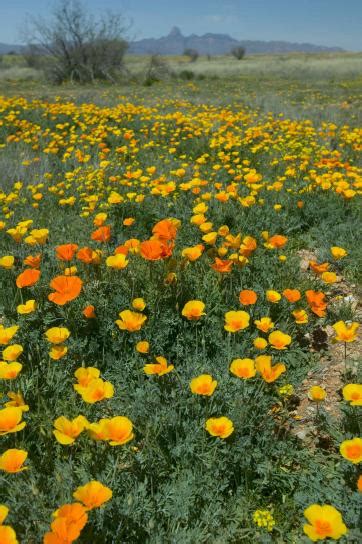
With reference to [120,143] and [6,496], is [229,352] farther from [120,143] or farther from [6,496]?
[120,143]

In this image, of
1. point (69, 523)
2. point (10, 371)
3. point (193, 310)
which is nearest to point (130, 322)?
point (193, 310)

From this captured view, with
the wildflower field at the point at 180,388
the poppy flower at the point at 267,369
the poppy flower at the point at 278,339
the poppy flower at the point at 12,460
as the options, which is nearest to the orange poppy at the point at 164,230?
the wildflower field at the point at 180,388

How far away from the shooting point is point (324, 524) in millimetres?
1439

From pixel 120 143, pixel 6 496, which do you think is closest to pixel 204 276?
pixel 6 496

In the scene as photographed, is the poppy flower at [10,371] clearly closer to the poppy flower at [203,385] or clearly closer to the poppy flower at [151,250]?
the poppy flower at [203,385]

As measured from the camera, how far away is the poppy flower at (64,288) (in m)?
2.26

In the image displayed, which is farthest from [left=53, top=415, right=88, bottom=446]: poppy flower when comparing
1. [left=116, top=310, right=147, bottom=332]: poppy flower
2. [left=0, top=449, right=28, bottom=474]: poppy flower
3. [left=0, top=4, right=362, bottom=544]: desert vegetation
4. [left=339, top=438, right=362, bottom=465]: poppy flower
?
[left=339, top=438, right=362, bottom=465]: poppy flower

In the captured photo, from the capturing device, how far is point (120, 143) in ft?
24.7

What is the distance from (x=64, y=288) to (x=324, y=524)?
1.61 m

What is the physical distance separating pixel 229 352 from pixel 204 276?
778mm

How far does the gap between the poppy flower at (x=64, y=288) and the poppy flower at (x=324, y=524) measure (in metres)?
1.46

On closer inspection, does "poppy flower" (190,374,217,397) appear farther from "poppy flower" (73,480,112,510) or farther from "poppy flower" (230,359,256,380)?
"poppy flower" (73,480,112,510)

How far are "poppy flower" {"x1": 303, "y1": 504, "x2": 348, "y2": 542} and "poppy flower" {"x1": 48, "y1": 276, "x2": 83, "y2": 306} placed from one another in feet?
4.78

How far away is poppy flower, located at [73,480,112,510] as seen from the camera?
54.7 inches
